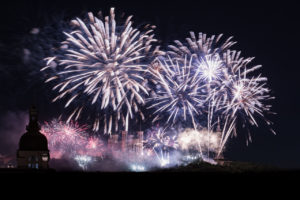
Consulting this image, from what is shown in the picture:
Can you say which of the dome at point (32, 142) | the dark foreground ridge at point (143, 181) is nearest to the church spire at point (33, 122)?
the dome at point (32, 142)

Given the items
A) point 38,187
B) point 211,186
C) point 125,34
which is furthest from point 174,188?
point 125,34

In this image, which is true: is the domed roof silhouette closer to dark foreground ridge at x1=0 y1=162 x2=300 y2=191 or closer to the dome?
the dome

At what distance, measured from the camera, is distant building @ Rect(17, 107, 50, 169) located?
121 m

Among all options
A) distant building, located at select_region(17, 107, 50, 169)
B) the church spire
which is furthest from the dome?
the church spire

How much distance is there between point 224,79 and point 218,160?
51.7 meters

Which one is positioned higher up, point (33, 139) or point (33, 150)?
point (33, 139)

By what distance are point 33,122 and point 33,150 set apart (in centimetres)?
722

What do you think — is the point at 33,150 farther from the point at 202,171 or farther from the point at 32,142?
the point at 202,171

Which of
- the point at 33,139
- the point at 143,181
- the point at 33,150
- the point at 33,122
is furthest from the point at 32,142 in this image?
the point at 143,181

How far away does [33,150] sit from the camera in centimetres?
12125

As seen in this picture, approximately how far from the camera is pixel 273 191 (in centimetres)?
9562

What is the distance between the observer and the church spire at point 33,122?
121125 mm

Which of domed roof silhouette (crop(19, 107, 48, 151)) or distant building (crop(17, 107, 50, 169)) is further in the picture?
domed roof silhouette (crop(19, 107, 48, 151))

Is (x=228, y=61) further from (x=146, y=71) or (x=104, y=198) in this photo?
(x=104, y=198)
